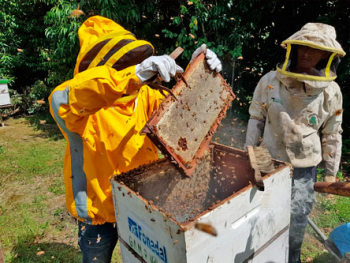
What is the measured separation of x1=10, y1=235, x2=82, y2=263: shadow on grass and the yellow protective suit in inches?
60.4

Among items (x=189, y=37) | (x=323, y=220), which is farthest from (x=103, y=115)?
(x=189, y=37)

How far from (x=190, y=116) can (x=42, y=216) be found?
118 inches

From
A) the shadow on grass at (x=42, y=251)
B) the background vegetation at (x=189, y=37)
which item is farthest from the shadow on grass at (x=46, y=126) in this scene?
the shadow on grass at (x=42, y=251)

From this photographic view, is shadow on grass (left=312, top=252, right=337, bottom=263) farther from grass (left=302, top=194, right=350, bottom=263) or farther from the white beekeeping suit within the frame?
the white beekeeping suit

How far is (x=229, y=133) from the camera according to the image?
21.4 ft

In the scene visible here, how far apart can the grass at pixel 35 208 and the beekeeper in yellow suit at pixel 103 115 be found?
1381mm

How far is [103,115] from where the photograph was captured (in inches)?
62.5

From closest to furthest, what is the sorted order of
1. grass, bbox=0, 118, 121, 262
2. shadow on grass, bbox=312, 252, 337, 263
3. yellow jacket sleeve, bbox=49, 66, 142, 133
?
yellow jacket sleeve, bbox=49, 66, 142, 133 → shadow on grass, bbox=312, 252, 337, 263 → grass, bbox=0, 118, 121, 262

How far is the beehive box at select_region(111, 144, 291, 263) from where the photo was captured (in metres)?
1.09

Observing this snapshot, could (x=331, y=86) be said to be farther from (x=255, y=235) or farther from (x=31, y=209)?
(x=31, y=209)

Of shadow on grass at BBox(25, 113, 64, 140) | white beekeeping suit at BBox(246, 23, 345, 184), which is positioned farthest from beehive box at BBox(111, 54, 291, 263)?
shadow on grass at BBox(25, 113, 64, 140)

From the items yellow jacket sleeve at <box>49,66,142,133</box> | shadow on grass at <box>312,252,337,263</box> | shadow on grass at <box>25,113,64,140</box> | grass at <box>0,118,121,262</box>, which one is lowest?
shadow on grass at <box>25,113,64,140</box>

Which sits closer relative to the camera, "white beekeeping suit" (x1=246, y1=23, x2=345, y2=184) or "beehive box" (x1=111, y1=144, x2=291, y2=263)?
"beehive box" (x1=111, y1=144, x2=291, y2=263)

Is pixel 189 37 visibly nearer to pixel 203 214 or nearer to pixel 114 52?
pixel 114 52
